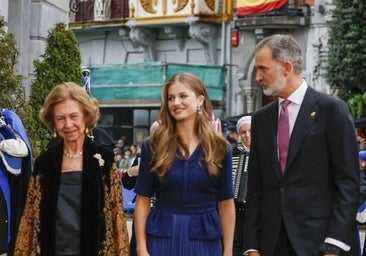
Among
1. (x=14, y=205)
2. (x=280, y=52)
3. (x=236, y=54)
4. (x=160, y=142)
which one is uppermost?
(x=236, y=54)

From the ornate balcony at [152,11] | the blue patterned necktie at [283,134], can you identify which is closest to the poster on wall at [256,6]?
the ornate balcony at [152,11]

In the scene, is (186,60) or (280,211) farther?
(186,60)

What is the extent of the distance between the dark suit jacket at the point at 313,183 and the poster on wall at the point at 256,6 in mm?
27751

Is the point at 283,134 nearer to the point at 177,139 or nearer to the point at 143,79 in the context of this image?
the point at 177,139

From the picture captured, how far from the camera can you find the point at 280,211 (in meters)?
6.36

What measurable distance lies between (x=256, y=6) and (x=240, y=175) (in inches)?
1018

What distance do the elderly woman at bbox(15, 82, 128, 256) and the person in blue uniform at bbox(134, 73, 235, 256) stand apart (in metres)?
0.24

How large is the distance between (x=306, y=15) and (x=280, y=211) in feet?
91.5

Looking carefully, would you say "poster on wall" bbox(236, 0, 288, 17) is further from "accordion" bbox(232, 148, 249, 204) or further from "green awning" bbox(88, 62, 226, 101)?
"accordion" bbox(232, 148, 249, 204)

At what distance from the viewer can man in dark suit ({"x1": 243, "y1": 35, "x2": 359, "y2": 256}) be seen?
6207 millimetres

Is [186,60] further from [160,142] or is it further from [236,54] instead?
[160,142]

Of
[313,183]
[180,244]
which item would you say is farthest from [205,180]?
[313,183]

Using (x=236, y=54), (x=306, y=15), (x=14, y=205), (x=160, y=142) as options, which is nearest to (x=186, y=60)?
(x=236, y=54)

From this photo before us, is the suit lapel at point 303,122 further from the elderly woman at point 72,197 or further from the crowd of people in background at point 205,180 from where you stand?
the elderly woman at point 72,197
